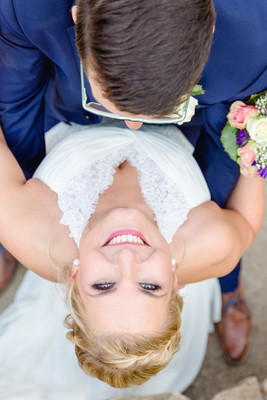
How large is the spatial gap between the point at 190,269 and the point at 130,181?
1.84 ft

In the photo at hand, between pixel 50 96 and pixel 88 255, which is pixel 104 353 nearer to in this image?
pixel 88 255

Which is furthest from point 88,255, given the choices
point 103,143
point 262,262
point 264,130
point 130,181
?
point 262,262

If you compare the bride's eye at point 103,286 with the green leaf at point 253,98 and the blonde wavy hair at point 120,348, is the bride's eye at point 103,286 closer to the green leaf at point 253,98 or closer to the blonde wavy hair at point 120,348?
the blonde wavy hair at point 120,348

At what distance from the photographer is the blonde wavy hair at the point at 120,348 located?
213cm

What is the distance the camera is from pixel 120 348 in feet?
6.92

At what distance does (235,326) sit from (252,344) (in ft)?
0.70

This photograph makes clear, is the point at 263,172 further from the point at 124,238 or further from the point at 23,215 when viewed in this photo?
the point at 23,215

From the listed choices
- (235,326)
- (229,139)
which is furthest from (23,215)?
(235,326)

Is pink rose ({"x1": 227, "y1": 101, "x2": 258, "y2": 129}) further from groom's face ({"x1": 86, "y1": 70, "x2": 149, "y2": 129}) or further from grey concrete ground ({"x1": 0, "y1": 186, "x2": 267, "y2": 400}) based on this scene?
grey concrete ground ({"x1": 0, "y1": 186, "x2": 267, "y2": 400})

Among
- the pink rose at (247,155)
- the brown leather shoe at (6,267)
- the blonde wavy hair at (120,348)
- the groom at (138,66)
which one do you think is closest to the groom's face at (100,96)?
the groom at (138,66)

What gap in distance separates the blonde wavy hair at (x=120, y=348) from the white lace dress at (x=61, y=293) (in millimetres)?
358

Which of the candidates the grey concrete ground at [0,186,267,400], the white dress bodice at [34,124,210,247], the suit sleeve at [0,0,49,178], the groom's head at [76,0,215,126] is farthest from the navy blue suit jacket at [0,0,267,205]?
the grey concrete ground at [0,186,267,400]

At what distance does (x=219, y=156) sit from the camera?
2738mm

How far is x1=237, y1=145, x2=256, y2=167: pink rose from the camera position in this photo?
2.21 m
